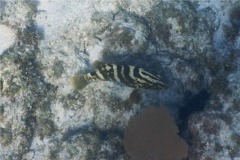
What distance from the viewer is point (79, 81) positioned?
25.3 feet

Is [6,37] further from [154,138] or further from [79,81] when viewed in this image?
[154,138]

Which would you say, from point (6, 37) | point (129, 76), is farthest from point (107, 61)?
point (6, 37)

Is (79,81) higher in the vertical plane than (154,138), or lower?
higher

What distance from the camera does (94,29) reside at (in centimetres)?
855

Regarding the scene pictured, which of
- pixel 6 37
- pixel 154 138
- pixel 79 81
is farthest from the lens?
pixel 6 37

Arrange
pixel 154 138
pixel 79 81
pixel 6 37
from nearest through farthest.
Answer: pixel 154 138
pixel 79 81
pixel 6 37

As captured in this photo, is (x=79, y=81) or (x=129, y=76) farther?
(x=79, y=81)

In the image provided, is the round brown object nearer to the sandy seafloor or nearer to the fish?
the sandy seafloor

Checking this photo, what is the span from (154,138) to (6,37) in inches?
169

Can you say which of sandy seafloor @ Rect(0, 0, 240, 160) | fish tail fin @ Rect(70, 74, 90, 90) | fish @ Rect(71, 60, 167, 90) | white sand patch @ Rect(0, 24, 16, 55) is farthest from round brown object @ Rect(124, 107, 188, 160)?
white sand patch @ Rect(0, 24, 16, 55)

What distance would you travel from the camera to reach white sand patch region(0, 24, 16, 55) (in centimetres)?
798

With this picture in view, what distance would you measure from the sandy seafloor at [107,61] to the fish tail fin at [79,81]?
243 millimetres

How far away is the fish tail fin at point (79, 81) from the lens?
7641 millimetres

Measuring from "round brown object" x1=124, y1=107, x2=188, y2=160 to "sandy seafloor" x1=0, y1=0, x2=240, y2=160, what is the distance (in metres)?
0.36
